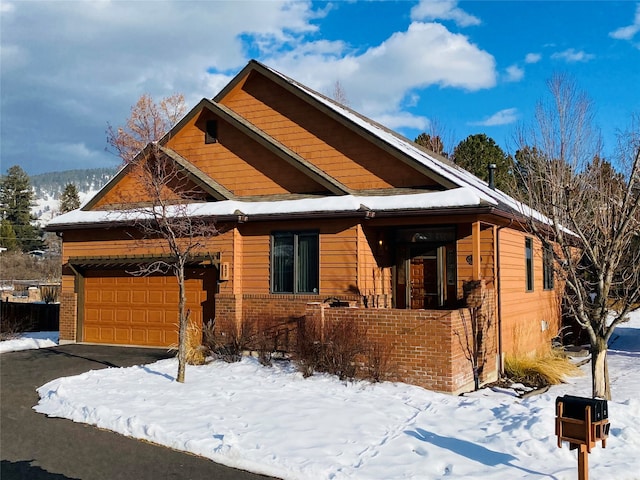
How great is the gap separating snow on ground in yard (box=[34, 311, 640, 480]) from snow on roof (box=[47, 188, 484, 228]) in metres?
3.67

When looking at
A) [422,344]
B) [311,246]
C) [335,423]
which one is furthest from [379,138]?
[335,423]

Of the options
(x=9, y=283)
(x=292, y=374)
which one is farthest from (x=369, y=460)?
(x=9, y=283)

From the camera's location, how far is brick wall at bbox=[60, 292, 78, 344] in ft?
51.6

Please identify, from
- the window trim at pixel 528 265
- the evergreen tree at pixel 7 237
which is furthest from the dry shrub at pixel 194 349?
the evergreen tree at pixel 7 237

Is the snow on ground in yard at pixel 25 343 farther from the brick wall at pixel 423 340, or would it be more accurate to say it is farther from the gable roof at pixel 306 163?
the brick wall at pixel 423 340

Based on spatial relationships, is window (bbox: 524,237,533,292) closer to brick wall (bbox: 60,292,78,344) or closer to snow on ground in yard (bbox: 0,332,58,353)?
brick wall (bbox: 60,292,78,344)

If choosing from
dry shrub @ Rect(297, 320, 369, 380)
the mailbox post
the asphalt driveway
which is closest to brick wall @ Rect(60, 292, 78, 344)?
Result: the asphalt driveway

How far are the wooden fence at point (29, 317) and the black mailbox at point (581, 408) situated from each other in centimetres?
1685

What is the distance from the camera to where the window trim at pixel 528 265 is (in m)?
14.9

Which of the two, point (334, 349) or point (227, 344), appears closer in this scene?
point (334, 349)

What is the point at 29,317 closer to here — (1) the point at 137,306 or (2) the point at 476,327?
(1) the point at 137,306

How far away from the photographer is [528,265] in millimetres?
15141

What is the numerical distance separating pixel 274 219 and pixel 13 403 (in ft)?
20.8

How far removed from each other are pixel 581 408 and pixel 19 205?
67.6 meters
